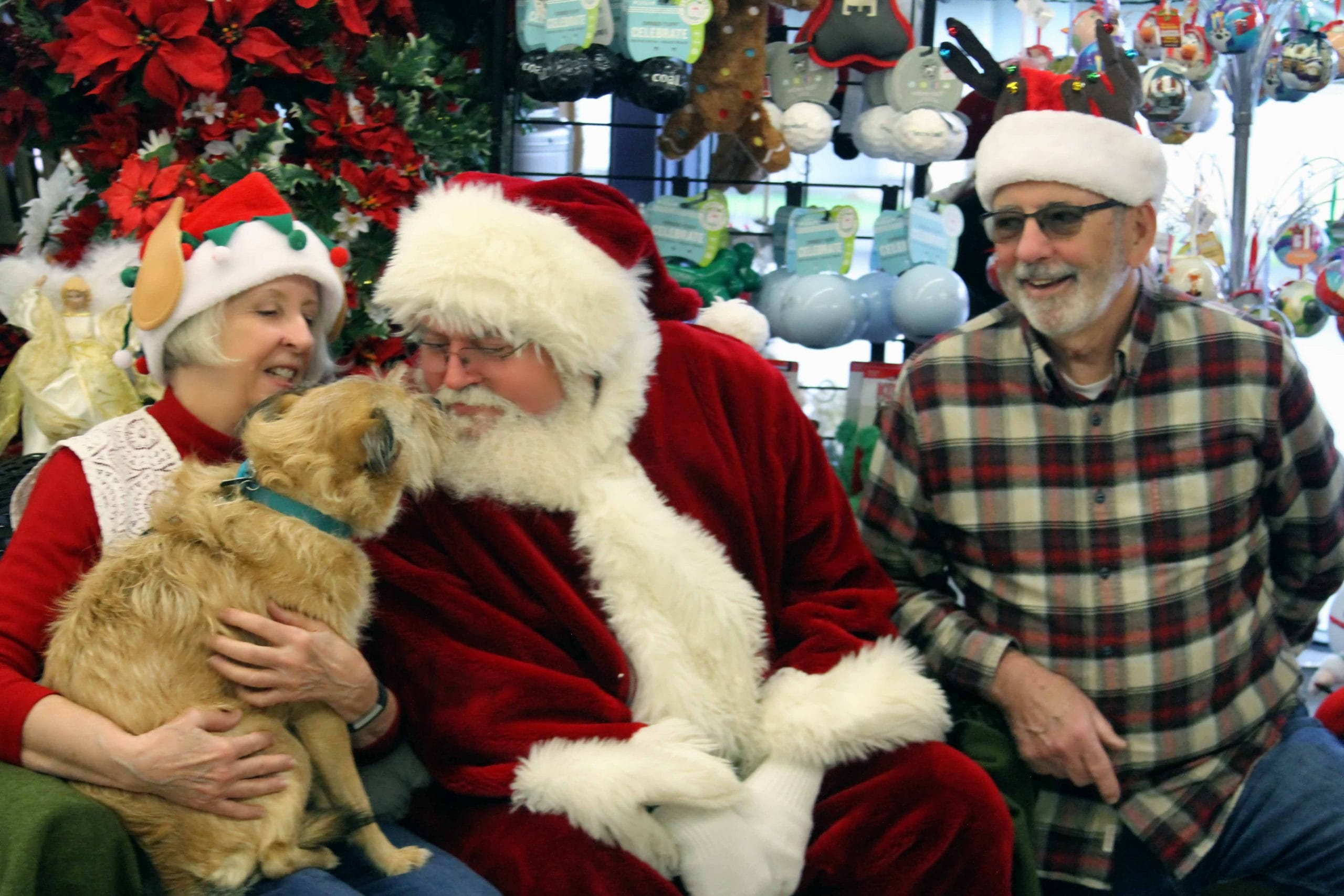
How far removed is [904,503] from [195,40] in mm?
Answer: 1689

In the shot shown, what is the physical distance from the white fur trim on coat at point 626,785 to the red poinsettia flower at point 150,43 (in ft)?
5.01

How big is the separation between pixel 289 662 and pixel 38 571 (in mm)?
413

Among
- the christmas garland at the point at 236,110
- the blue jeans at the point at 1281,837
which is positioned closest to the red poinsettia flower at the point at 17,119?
the christmas garland at the point at 236,110

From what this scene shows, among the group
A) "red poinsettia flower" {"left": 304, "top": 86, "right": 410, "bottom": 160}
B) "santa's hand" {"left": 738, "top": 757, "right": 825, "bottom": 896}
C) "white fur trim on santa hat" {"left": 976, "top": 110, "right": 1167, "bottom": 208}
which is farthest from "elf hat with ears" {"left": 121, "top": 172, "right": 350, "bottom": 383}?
"white fur trim on santa hat" {"left": 976, "top": 110, "right": 1167, "bottom": 208}

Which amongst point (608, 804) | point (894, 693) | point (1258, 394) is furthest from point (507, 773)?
point (1258, 394)

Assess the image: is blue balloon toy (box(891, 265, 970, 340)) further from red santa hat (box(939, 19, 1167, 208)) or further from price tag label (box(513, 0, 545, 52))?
price tag label (box(513, 0, 545, 52))

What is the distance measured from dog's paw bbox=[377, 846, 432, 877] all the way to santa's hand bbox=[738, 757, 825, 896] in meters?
0.49

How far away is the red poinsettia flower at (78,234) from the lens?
258 cm

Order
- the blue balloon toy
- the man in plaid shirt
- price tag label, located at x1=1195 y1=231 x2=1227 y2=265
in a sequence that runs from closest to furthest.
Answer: the man in plaid shirt
the blue balloon toy
price tag label, located at x1=1195 y1=231 x2=1227 y2=265

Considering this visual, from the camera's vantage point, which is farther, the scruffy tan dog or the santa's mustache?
the santa's mustache

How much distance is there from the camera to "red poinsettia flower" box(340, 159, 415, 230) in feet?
8.20

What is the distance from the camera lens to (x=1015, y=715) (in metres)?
2.12

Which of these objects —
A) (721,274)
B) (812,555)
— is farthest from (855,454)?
(812,555)

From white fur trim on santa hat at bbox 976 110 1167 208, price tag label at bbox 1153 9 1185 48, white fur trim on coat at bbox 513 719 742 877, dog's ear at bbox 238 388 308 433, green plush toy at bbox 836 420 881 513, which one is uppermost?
price tag label at bbox 1153 9 1185 48
